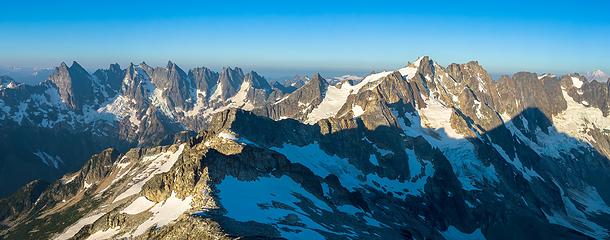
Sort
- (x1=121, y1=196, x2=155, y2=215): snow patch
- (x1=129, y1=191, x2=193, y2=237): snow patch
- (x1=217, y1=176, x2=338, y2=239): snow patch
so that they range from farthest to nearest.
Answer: (x1=121, y1=196, x2=155, y2=215): snow patch < (x1=129, y1=191, x2=193, y2=237): snow patch < (x1=217, y1=176, x2=338, y2=239): snow patch

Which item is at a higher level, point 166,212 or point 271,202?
point 271,202

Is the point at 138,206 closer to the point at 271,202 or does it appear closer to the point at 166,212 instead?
the point at 166,212

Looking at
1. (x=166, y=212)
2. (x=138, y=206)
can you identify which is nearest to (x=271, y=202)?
(x=166, y=212)

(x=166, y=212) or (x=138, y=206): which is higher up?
(x=166, y=212)

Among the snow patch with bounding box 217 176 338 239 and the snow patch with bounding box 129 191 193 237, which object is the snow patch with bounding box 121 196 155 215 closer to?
the snow patch with bounding box 129 191 193 237

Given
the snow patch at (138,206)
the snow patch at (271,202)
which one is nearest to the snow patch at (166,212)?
the snow patch at (138,206)

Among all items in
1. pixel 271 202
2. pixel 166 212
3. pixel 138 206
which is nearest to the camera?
pixel 166 212

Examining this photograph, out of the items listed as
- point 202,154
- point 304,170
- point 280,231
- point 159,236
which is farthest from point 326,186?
point 159,236

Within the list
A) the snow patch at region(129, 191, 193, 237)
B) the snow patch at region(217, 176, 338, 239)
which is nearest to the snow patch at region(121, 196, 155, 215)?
the snow patch at region(129, 191, 193, 237)

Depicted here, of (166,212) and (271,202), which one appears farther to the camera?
(271,202)

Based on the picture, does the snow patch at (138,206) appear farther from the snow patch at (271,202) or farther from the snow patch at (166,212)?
the snow patch at (271,202)

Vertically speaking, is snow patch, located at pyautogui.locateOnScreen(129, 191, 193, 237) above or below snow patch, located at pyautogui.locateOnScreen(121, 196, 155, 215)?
above

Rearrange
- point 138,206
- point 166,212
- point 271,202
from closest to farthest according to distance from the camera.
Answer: point 166,212
point 271,202
point 138,206

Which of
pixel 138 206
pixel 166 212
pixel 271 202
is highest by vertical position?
pixel 271 202
